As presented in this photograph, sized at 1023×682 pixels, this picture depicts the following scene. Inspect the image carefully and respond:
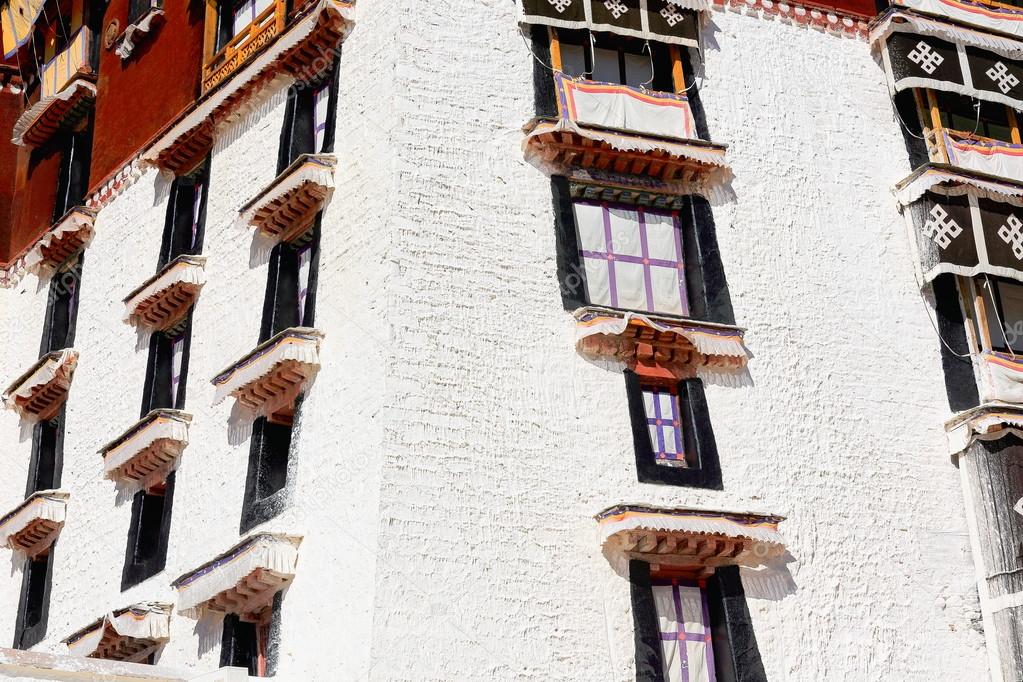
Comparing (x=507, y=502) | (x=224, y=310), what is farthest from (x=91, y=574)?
(x=507, y=502)

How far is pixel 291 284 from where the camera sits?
59.1ft

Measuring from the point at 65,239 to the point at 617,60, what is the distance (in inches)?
344

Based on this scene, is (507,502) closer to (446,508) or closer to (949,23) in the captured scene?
(446,508)

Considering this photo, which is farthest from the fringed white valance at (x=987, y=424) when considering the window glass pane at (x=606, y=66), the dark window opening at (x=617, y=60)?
the window glass pane at (x=606, y=66)

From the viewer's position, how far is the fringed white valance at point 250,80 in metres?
18.7

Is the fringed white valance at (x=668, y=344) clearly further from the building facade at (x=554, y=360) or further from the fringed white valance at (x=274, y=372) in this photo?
the fringed white valance at (x=274, y=372)

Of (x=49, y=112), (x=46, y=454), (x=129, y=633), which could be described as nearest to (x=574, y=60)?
(x=129, y=633)

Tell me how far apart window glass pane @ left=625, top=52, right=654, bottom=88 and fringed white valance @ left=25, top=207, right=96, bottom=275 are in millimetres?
8321

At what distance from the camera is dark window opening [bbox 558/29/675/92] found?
61.1 feet

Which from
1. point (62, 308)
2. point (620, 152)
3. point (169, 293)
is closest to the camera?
point (620, 152)

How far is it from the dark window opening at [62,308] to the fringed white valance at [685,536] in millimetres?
10150

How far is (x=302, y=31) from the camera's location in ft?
61.9

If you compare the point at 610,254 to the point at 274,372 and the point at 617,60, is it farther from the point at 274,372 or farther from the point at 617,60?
the point at 274,372

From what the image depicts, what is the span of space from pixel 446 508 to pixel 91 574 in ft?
21.0
